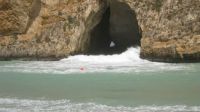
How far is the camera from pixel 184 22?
26.2 meters

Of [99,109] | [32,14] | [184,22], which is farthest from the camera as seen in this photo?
[32,14]

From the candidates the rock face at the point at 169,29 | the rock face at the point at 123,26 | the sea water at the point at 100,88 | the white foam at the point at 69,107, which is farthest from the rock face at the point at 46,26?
the white foam at the point at 69,107

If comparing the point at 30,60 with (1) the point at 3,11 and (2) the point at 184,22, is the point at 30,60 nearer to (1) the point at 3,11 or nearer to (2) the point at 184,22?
(1) the point at 3,11

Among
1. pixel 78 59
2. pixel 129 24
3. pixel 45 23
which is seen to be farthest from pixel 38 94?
pixel 129 24

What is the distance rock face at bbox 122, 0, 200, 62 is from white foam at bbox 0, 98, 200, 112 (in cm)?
1334

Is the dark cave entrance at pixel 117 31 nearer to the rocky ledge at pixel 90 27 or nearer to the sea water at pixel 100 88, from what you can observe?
the rocky ledge at pixel 90 27

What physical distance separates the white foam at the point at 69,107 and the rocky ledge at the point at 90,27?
13.4 meters

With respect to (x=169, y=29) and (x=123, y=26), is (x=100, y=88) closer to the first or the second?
(x=169, y=29)

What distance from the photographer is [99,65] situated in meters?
24.5

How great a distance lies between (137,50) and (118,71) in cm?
836

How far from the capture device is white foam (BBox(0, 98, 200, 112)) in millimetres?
11492

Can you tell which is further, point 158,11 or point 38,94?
point 158,11

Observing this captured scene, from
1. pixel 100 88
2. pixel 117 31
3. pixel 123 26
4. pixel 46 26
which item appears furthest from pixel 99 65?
pixel 100 88

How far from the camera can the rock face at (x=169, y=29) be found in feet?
82.4
